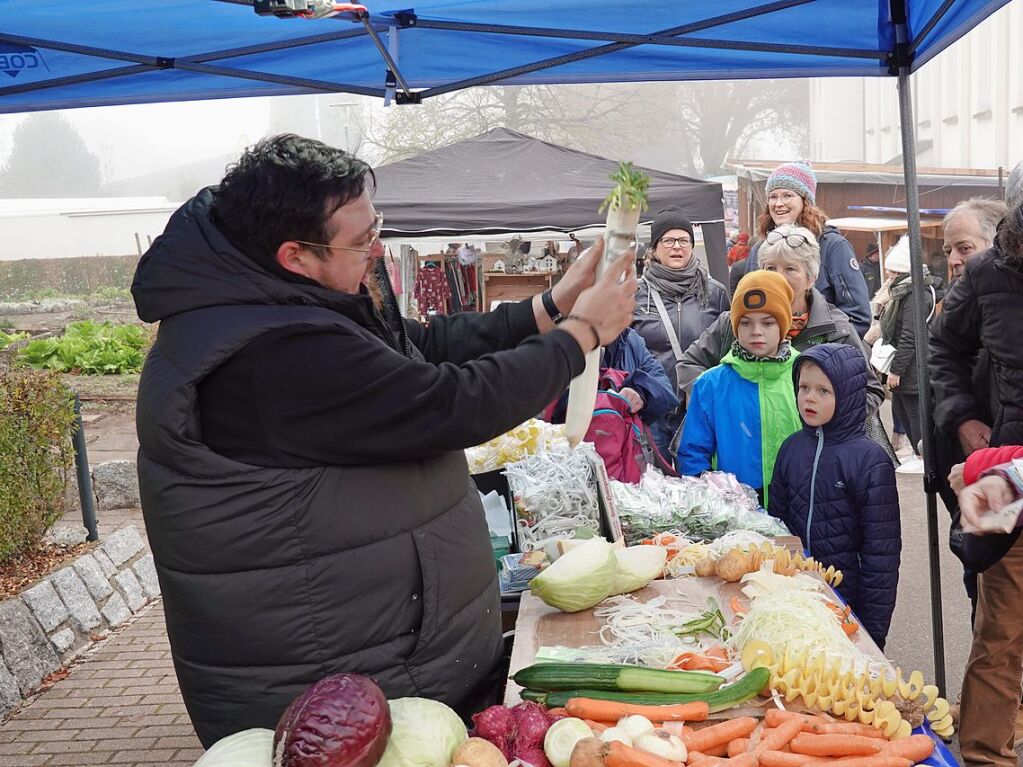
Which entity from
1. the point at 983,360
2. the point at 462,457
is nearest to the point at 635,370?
the point at 983,360

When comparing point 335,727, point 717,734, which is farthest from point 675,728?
point 335,727

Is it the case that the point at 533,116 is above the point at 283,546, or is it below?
above

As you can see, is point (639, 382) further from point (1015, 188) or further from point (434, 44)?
point (1015, 188)

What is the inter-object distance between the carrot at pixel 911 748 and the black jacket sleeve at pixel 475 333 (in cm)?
132

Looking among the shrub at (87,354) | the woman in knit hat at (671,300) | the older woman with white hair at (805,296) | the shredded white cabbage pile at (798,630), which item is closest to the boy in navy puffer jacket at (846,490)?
the older woman with white hair at (805,296)

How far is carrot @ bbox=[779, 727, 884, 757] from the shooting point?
1939 mm

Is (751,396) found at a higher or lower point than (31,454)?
higher

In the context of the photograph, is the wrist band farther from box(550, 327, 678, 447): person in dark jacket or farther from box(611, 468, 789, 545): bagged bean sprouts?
box(550, 327, 678, 447): person in dark jacket

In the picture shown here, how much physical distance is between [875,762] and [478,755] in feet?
2.58

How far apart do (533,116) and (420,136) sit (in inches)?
216

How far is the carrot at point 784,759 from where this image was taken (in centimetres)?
191

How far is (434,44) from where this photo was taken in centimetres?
406

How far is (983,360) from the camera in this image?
357cm

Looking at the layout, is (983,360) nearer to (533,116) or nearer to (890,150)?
(890,150)
